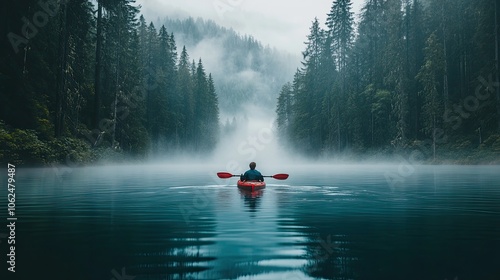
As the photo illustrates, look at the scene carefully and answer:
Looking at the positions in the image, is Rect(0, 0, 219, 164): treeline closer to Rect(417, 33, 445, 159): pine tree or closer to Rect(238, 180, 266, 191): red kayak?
Rect(238, 180, 266, 191): red kayak

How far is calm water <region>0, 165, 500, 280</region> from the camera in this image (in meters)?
5.41

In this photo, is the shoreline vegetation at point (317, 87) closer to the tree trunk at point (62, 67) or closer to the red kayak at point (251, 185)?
the tree trunk at point (62, 67)

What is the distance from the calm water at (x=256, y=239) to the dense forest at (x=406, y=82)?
30913 millimetres

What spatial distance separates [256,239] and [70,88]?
1272 inches

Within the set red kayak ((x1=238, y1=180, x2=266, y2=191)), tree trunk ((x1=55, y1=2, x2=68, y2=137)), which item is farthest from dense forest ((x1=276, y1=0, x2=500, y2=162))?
tree trunk ((x1=55, y1=2, x2=68, y2=137))

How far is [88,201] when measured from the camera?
13242mm

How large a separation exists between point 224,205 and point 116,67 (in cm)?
3967

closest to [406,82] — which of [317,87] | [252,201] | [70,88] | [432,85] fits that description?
[432,85]

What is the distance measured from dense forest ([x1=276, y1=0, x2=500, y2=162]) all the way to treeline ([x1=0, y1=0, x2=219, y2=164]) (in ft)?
81.0

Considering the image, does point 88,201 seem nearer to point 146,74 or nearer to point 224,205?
point 224,205

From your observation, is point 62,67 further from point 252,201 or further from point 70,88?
point 252,201

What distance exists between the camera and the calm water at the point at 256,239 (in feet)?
17.7

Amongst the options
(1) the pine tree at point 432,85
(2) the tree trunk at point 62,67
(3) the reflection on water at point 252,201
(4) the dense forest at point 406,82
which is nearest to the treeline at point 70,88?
(2) the tree trunk at point 62,67

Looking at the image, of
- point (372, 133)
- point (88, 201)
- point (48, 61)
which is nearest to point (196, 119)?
point (372, 133)
